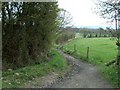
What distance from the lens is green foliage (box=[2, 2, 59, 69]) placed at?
17.0 meters

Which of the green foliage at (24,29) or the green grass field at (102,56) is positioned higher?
the green foliage at (24,29)

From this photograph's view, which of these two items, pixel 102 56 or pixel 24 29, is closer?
pixel 24 29

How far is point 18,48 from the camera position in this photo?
703 inches

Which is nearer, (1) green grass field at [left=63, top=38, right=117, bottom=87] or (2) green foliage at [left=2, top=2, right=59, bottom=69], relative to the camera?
(2) green foliage at [left=2, top=2, right=59, bottom=69]

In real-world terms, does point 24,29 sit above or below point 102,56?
above

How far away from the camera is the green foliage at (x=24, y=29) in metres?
17.0

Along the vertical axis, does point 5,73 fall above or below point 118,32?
below

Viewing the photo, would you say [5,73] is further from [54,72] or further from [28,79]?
[54,72]

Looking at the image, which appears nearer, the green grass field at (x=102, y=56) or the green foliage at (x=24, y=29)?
the green foliage at (x=24, y=29)

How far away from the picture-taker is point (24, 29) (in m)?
18.3

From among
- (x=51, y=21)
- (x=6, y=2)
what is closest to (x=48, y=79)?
(x=6, y=2)

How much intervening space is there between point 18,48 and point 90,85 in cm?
574

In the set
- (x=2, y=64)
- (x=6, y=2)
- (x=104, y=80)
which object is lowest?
(x=104, y=80)

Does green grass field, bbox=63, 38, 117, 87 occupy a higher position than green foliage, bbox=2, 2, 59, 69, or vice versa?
green foliage, bbox=2, 2, 59, 69
